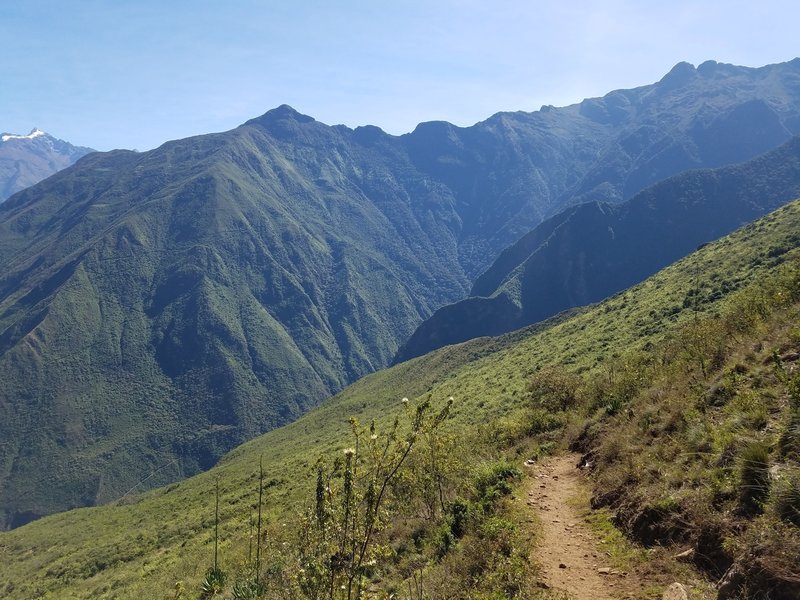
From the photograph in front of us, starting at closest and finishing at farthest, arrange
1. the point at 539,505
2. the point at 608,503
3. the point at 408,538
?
the point at 608,503 → the point at 539,505 → the point at 408,538

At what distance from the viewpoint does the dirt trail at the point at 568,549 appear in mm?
6855

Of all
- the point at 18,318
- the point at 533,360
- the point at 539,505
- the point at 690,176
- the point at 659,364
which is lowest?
the point at 533,360

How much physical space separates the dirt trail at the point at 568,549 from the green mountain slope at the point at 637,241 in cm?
16778

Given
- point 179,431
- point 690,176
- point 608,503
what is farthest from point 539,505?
point 690,176

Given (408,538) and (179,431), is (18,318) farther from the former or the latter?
(408,538)

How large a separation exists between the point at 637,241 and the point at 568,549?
7956 inches

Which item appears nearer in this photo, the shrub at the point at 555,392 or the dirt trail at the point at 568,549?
the dirt trail at the point at 568,549

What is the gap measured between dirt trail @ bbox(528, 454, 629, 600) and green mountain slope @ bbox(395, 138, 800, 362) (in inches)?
6606

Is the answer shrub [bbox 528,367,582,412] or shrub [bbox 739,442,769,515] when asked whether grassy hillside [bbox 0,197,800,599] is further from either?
shrub [bbox 739,442,769,515]

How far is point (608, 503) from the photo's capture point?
9102mm

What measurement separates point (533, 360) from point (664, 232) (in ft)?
561

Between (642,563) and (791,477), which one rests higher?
(791,477)

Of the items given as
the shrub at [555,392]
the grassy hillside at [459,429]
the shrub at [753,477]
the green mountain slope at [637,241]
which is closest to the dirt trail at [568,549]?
the shrub at [753,477]

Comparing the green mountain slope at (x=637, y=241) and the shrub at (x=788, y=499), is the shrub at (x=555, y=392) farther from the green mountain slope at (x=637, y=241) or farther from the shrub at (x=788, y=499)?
the green mountain slope at (x=637, y=241)
